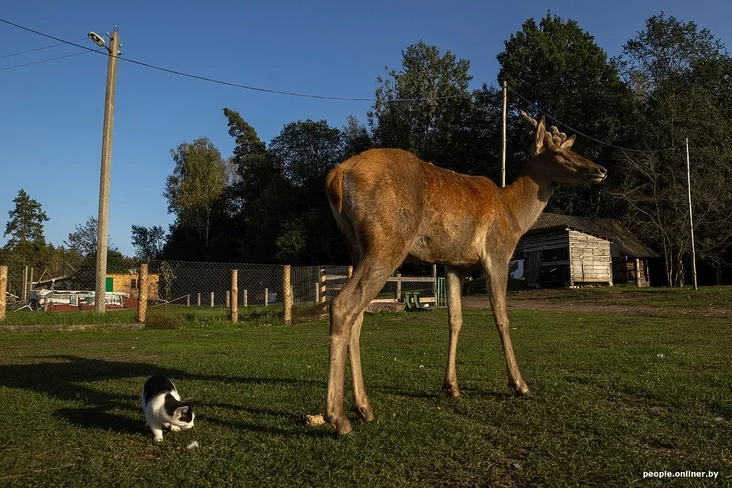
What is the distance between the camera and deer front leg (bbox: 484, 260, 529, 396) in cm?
614

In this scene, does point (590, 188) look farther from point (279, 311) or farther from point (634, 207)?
point (279, 311)

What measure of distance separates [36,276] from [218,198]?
85.5ft

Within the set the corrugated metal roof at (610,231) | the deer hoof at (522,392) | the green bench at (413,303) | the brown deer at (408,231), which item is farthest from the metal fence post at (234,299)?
the corrugated metal roof at (610,231)

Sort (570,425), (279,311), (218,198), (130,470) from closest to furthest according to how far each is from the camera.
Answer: (130,470)
(570,425)
(279,311)
(218,198)

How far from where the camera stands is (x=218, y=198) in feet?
233

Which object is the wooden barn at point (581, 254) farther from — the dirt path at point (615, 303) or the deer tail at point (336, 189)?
the deer tail at point (336, 189)

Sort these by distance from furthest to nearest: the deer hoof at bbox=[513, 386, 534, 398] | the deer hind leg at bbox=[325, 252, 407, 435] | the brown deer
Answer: the deer hoof at bbox=[513, 386, 534, 398], the brown deer, the deer hind leg at bbox=[325, 252, 407, 435]

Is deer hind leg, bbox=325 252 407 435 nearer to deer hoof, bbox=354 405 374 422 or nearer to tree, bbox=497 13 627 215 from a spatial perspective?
deer hoof, bbox=354 405 374 422

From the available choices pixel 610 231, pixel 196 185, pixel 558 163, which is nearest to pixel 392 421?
pixel 558 163

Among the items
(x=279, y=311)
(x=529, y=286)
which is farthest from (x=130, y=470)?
(x=529, y=286)

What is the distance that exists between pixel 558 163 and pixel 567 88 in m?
57.3

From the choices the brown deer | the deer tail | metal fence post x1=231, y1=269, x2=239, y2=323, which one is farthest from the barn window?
the deer tail

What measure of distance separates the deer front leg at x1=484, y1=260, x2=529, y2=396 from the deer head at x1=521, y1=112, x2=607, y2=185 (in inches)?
71.9

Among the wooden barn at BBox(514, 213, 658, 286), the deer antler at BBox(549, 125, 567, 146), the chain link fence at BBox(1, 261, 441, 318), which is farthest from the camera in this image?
the wooden barn at BBox(514, 213, 658, 286)
